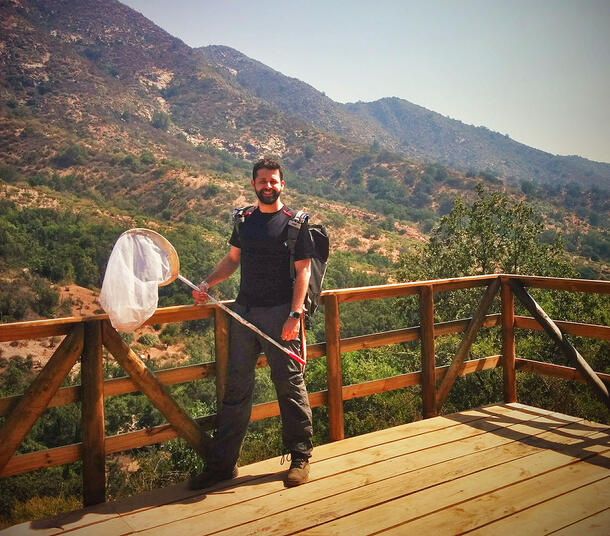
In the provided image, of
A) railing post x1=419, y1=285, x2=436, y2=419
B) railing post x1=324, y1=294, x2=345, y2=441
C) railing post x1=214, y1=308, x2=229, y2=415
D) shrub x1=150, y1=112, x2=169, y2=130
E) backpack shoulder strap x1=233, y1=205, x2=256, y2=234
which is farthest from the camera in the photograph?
shrub x1=150, y1=112, x2=169, y2=130

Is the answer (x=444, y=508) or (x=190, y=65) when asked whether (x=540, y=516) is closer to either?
(x=444, y=508)

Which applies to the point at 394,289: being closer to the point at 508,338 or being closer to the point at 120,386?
the point at 508,338

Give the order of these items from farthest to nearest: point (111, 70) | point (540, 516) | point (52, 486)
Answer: point (111, 70)
point (52, 486)
point (540, 516)

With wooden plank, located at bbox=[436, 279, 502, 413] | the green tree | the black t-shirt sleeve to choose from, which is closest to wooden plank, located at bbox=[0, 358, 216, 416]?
the black t-shirt sleeve

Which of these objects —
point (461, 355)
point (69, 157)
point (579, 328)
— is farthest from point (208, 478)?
point (69, 157)

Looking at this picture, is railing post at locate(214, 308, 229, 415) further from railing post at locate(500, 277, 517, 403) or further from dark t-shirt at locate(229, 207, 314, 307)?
railing post at locate(500, 277, 517, 403)

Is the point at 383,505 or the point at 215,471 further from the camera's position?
the point at 215,471

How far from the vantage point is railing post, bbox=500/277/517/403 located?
14.4 ft

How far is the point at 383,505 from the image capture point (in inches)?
102

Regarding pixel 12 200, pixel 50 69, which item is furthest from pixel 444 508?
pixel 50 69

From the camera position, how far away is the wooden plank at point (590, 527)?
2.29 metres

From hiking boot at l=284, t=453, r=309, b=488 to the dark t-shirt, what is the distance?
2.82 feet

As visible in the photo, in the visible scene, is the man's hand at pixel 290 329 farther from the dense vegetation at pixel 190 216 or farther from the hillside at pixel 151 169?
the hillside at pixel 151 169

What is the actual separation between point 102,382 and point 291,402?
997 millimetres
